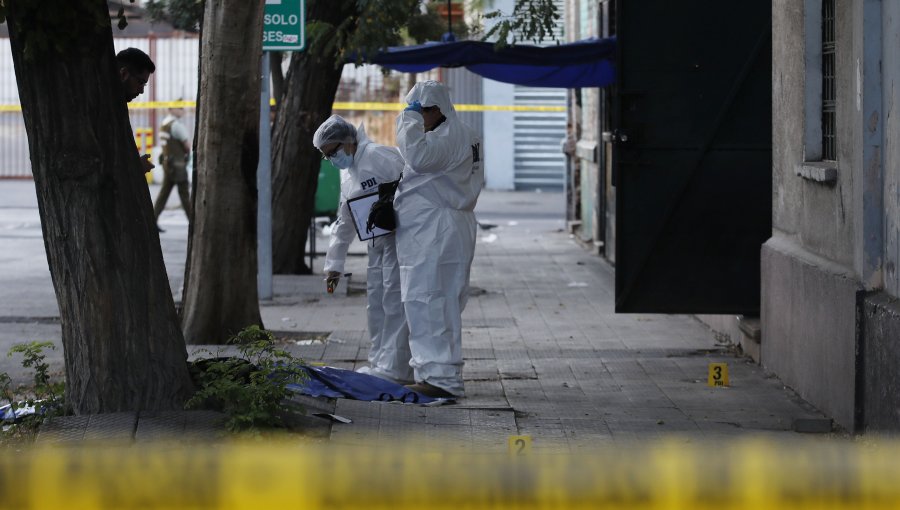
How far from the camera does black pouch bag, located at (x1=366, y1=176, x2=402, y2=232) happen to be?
8.48 meters

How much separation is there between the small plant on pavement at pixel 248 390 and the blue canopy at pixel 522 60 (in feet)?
20.5

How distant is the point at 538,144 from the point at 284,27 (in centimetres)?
2010

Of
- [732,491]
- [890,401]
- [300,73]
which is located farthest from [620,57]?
[732,491]

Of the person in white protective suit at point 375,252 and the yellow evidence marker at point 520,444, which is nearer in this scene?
the yellow evidence marker at point 520,444

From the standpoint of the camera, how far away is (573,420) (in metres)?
7.82

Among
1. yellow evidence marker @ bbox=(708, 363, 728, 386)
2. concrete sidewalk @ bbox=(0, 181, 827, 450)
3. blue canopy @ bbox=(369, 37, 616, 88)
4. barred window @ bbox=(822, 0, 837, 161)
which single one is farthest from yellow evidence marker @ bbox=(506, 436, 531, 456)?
blue canopy @ bbox=(369, 37, 616, 88)

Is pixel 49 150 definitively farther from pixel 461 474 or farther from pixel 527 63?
pixel 527 63

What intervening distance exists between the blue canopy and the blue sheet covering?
5.27m

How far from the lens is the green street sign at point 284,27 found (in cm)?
1238

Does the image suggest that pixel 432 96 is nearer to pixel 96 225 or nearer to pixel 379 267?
pixel 379 267

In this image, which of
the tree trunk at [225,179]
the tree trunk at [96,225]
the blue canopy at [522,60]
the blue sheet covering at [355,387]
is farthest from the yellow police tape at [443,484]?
the blue canopy at [522,60]

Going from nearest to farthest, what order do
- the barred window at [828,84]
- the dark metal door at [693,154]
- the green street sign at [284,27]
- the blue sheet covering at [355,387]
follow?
the blue sheet covering at [355,387], the barred window at [828,84], the dark metal door at [693,154], the green street sign at [284,27]

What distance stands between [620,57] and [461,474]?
8.28 metres

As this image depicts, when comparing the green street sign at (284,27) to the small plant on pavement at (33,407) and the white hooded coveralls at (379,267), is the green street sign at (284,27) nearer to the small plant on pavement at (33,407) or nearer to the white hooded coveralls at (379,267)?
the white hooded coveralls at (379,267)
